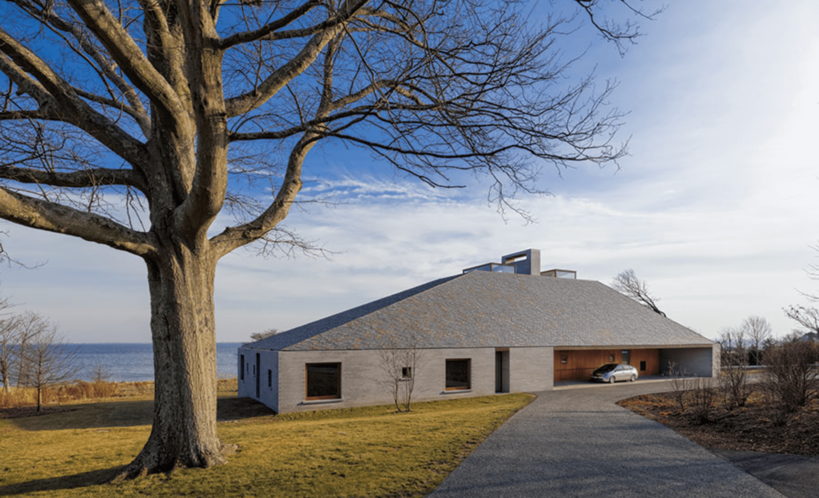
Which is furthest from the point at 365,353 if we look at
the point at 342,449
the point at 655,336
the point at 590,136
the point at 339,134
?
the point at 655,336

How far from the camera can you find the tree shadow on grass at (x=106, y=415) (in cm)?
1730

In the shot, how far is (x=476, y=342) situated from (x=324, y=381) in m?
7.33

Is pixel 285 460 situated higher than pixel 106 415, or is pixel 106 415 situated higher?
pixel 285 460

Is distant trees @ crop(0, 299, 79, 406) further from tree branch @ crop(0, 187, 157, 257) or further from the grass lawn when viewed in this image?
tree branch @ crop(0, 187, 157, 257)

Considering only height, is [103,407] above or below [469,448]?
below

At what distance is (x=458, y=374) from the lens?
22.6 m

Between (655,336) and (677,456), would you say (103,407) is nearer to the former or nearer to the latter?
(677,456)

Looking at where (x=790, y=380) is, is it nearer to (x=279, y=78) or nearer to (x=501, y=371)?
(x=501, y=371)

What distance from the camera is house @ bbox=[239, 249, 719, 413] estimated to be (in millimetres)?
19281

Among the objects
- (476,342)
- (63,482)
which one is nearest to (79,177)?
(63,482)

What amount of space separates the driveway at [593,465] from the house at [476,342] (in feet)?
24.9

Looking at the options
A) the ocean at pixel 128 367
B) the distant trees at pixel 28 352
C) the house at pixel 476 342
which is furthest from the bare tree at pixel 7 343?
the house at pixel 476 342

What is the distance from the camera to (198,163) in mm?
6789

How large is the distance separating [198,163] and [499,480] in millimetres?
6931
